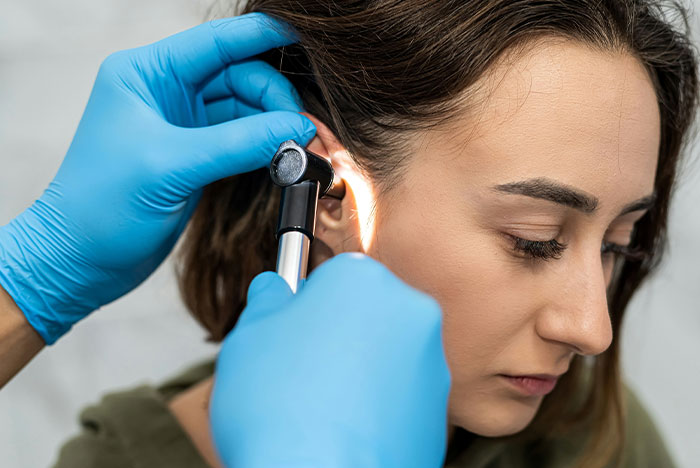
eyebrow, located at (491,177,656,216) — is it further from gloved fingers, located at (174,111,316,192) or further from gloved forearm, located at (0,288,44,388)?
gloved forearm, located at (0,288,44,388)

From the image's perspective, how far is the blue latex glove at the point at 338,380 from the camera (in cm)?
69

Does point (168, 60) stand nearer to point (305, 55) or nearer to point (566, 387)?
point (305, 55)

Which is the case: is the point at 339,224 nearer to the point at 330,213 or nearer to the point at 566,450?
the point at 330,213

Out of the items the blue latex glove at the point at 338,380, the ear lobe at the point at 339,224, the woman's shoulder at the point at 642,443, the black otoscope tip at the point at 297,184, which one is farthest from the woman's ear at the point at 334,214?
the woman's shoulder at the point at 642,443

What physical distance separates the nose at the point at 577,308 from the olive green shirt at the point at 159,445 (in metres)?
0.39

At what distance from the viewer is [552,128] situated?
92 cm

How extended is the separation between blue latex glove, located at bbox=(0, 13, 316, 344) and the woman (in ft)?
0.21

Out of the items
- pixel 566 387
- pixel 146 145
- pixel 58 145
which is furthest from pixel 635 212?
pixel 58 145

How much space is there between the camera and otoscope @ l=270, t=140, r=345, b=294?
0.85 m

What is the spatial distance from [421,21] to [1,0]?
1.27 meters

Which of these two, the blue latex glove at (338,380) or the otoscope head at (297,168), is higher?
the otoscope head at (297,168)

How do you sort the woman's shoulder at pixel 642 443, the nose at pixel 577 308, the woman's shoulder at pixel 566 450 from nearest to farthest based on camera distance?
1. the nose at pixel 577 308
2. the woman's shoulder at pixel 566 450
3. the woman's shoulder at pixel 642 443

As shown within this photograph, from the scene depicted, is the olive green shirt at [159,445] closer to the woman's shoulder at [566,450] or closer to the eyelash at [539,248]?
the woman's shoulder at [566,450]

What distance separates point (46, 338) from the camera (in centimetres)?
108
